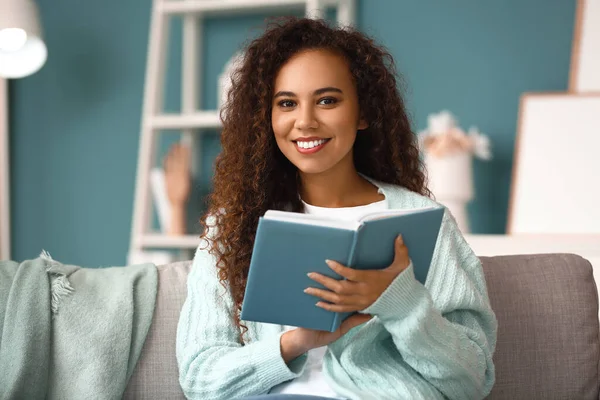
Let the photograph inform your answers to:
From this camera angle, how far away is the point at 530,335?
1819mm

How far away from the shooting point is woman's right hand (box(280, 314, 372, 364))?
4.59 feet

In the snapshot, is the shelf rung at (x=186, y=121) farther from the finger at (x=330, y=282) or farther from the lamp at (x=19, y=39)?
the finger at (x=330, y=282)

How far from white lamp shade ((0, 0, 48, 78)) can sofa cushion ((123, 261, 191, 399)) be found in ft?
5.71

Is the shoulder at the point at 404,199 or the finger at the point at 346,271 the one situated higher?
the shoulder at the point at 404,199

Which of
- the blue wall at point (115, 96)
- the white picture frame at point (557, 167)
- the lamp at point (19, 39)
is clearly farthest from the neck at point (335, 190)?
the lamp at point (19, 39)

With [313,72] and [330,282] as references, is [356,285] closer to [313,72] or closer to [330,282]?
[330,282]

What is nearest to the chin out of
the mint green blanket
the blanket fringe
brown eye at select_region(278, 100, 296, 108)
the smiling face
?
the smiling face

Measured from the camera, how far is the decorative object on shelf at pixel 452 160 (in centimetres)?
285

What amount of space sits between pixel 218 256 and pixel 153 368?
11.9 inches

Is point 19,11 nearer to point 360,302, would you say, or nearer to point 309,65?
point 309,65

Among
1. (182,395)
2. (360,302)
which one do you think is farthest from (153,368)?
(360,302)

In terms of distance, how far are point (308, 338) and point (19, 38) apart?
2.26m

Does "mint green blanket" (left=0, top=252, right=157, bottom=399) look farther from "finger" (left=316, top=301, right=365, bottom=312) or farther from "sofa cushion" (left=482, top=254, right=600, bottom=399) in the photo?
"sofa cushion" (left=482, top=254, right=600, bottom=399)

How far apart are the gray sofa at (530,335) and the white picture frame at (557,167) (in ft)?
3.23
